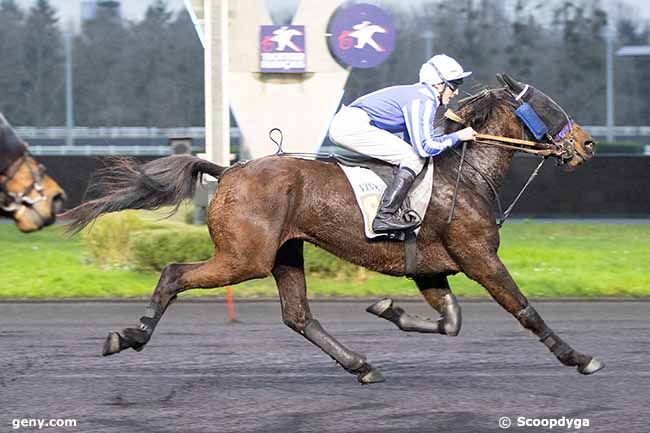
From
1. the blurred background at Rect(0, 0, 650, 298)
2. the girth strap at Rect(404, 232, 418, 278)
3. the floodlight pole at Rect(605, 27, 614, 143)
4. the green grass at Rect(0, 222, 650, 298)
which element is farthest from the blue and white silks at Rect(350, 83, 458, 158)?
the floodlight pole at Rect(605, 27, 614, 143)

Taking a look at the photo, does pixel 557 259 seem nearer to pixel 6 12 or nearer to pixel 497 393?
pixel 497 393

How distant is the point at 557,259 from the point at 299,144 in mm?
3553

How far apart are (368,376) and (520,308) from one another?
102 cm

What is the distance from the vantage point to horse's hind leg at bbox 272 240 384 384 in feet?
24.0

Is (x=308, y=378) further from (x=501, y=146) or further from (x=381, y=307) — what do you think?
(x=501, y=146)

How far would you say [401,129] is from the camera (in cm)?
784

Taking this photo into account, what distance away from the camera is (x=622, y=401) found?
22.8 ft

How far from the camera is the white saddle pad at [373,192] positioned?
7.48 m

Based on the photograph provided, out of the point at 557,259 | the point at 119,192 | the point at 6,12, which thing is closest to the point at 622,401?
the point at 119,192

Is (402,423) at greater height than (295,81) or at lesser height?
lesser

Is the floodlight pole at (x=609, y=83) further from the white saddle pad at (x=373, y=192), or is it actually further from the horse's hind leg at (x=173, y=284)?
the horse's hind leg at (x=173, y=284)

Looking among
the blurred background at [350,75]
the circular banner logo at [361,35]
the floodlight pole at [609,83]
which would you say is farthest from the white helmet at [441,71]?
the floodlight pole at [609,83]

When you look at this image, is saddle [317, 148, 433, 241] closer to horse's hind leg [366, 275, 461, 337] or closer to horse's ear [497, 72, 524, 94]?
horse's hind leg [366, 275, 461, 337]

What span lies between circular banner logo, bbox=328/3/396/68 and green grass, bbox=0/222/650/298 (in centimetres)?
293
